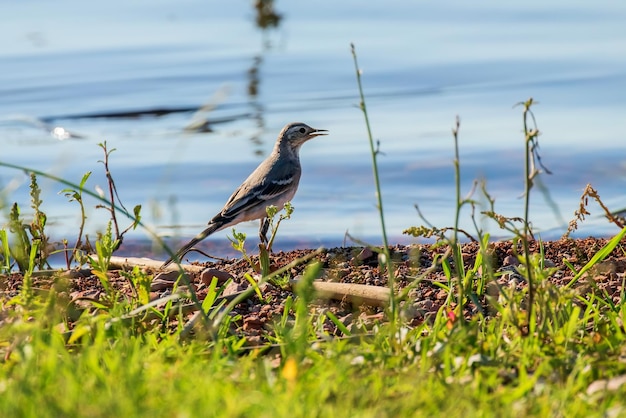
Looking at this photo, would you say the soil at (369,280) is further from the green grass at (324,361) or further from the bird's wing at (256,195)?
the bird's wing at (256,195)

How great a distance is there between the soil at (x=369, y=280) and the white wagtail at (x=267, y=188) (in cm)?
178

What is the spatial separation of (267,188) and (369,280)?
3.12 metres

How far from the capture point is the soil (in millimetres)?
5496

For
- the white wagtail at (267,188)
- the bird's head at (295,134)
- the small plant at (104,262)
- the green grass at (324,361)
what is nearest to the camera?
the green grass at (324,361)

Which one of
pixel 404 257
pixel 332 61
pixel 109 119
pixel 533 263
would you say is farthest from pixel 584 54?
pixel 533 263

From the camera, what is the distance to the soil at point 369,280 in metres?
5.50

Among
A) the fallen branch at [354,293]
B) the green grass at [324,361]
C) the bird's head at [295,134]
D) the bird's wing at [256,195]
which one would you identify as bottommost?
the green grass at [324,361]

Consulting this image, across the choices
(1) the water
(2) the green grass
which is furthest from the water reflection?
(2) the green grass

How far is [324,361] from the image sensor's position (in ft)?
14.3

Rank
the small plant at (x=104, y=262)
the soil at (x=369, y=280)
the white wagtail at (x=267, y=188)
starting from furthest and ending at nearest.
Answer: the white wagtail at (x=267, y=188), the soil at (x=369, y=280), the small plant at (x=104, y=262)

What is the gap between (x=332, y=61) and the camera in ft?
55.7

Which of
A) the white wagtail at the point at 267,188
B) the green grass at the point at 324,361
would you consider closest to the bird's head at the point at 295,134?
the white wagtail at the point at 267,188

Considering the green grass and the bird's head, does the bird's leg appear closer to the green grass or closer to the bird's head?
the bird's head

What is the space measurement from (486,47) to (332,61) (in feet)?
8.01
